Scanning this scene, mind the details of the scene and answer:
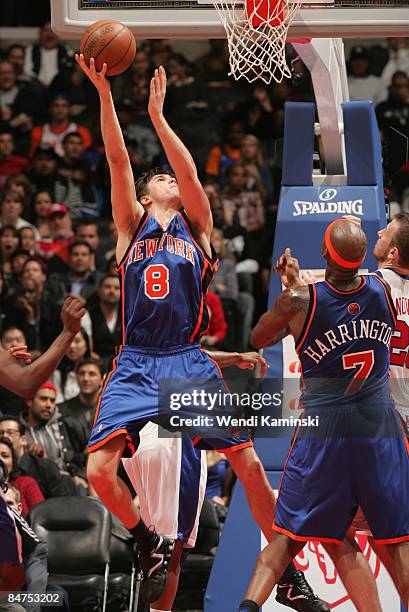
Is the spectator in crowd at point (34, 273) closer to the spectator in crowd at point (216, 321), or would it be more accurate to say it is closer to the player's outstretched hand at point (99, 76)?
the spectator in crowd at point (216, 321)

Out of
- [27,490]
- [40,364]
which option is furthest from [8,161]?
[40,364]

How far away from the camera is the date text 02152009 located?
241 inches

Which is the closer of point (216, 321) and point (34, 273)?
point (216, 321)

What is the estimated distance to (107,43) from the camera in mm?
6262

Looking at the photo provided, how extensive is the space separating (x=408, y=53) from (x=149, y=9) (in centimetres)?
861

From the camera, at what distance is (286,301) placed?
18.8ft

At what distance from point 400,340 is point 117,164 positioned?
6.41ft

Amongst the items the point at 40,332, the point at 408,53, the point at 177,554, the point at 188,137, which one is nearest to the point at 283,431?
the point at 177,554

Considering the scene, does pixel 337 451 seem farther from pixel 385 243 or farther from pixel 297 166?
pixel 297 166

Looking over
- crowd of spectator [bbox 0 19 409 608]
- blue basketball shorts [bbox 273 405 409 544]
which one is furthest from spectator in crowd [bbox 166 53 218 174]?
blue basketball shorts [bbox 273 405 409 544]

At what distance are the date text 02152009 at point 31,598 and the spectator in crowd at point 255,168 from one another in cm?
733

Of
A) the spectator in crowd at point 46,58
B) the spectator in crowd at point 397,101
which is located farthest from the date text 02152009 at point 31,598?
the spectator in crowd at point 46,58

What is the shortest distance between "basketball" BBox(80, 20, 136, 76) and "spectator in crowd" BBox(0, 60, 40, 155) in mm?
7646

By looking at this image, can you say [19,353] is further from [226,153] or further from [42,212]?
[226,153]
